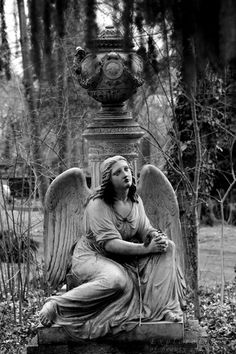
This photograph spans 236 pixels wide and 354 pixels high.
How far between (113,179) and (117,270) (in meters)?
0.79

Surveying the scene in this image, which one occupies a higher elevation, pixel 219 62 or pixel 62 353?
pixel 219 62

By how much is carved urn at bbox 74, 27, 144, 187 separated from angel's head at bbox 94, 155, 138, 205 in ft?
1.46

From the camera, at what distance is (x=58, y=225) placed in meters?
8.22

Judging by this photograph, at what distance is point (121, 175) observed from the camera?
24.8ft

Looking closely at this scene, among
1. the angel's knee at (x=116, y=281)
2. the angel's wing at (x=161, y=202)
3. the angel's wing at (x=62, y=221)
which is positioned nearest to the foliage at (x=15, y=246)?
the angel's wing at (x=62, y=221)

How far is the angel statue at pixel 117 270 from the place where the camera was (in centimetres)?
754

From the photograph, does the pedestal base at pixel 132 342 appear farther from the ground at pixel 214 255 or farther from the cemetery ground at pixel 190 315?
the ground at pixel 214 255

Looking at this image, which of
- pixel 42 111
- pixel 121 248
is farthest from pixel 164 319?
pixel 42 111

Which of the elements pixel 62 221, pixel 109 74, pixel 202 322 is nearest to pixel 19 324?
pixel 202 322

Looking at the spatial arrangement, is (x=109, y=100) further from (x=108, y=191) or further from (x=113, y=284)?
(x=113, y=284)

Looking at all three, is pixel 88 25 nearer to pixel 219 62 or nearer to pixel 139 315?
pixel 219 62

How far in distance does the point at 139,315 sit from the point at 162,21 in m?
4.27

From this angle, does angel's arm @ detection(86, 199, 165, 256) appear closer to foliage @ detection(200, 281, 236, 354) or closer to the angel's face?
the angel's face

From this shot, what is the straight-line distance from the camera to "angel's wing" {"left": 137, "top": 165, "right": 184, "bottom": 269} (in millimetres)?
8094
